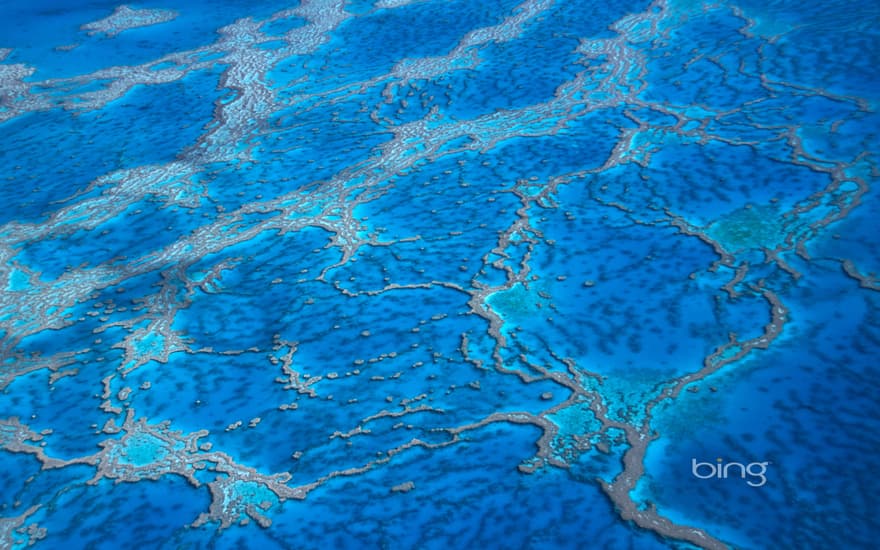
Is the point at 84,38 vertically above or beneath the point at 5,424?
above

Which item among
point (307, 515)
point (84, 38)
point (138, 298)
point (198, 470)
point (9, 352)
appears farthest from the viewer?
point (84, 38)

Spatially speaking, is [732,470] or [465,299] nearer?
[732,470]

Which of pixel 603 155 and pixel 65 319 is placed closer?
pixel 65 319

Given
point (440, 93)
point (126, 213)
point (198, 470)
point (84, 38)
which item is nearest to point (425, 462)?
point (198, 470)

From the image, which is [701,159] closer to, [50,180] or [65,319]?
[65,319]
